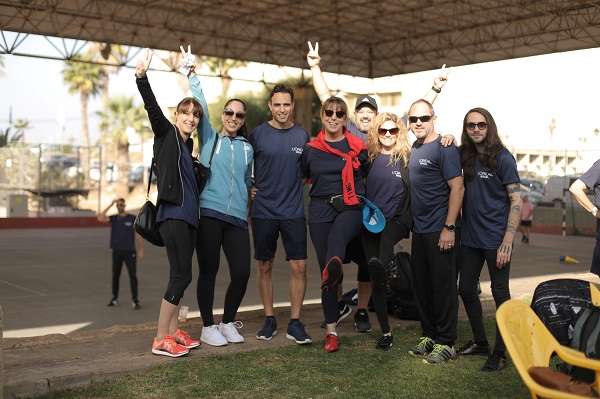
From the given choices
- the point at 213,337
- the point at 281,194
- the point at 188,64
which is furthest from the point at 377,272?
the point at 188,64

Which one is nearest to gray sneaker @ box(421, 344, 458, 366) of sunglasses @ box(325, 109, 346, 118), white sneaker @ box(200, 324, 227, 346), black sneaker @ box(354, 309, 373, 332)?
black sneaker @ box(354, 309, 373, 332)

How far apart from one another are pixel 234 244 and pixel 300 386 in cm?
136

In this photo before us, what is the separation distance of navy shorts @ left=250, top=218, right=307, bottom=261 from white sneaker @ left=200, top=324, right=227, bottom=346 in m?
0.66

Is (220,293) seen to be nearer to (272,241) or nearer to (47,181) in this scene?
(272,241)

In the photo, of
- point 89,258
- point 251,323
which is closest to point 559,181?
point 89,258

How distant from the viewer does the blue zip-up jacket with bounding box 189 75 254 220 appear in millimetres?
5828

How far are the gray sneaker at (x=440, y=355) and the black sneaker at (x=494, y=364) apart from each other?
1.02 ft

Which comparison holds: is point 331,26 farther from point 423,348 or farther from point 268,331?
point 423,348

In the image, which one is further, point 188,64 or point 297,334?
point 297,334

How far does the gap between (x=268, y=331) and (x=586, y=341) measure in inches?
123

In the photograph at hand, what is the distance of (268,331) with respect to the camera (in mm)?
6242

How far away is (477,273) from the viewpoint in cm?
573

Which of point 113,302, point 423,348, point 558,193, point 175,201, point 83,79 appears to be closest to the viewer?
point 175,201

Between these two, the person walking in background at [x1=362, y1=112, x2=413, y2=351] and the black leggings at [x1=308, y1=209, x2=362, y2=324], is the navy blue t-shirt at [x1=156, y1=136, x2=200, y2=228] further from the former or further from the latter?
the person walking in background at [x1=362, y1=112, x2=413, y2=351]
